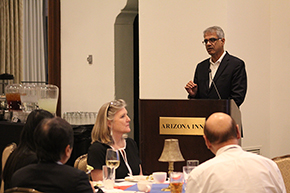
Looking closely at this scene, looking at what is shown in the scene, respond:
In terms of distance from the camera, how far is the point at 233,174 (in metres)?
1.91

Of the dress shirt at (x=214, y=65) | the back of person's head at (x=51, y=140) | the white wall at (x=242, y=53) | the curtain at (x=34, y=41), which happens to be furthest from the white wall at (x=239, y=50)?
the curtain at (x=34, y=41)

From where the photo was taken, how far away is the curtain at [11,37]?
337 inches

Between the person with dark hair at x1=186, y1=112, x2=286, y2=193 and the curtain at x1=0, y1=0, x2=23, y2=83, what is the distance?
7.33m

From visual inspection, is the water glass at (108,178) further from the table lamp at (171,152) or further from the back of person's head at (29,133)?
the back of person's head at (29,133)

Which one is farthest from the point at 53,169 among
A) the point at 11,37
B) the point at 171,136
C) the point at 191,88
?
the point at 11,37

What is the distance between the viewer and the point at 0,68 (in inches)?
338

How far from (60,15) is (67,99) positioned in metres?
1.45

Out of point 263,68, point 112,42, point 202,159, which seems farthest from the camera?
point 112,42

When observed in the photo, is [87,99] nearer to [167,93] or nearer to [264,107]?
[167,93]

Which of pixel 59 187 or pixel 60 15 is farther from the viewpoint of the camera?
pixel 60 15

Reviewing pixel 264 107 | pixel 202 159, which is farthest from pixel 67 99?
pixel 202 159

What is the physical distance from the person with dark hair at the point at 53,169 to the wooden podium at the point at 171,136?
1.13 metres

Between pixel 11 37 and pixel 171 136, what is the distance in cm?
657

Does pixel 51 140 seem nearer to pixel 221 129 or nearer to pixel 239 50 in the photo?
pixel 221 129
